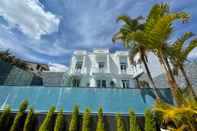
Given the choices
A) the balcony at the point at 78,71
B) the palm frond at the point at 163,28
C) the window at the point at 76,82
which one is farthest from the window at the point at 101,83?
the palm frond at the point at 163,28

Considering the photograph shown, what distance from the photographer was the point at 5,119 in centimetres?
806

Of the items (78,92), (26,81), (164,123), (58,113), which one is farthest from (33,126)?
(26,81)

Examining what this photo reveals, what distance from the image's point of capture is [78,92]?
32.7 feet

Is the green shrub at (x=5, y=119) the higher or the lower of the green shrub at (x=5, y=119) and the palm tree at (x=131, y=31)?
the lower

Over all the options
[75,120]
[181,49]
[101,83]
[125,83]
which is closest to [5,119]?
[75,120]

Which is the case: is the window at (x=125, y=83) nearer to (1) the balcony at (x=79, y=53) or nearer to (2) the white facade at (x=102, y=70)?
(2) the white facade at (x=102, y=70)

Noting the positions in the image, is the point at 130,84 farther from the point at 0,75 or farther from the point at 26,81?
the point at 0,75

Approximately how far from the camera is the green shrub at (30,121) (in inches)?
310

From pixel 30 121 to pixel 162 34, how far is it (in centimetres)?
893

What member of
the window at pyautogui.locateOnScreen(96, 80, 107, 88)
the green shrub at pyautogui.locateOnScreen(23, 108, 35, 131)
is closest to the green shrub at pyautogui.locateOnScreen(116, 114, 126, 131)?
the green shrub at pyautogui.locateOnScreen(23, 108, 35, 131)

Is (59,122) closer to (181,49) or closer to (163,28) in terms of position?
(163,28)

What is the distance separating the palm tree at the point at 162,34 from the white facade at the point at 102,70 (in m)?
12.3

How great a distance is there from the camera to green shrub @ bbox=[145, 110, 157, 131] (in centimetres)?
786

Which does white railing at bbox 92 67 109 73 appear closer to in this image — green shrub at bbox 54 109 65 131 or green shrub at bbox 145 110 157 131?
green shrub at bbox 54 109 65 131
